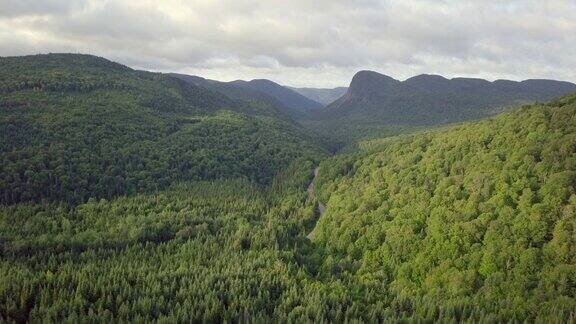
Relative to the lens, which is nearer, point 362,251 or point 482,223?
point 482,223

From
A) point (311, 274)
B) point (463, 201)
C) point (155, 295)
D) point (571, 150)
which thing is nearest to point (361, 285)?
point (311, 274)

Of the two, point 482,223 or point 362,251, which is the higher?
point 482,223

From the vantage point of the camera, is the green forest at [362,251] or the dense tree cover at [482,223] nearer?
the green forest at [362,251]

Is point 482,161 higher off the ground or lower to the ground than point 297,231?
higher

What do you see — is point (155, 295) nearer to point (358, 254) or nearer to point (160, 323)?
point (160, 323)

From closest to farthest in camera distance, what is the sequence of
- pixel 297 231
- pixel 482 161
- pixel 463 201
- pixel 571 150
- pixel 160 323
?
pixel 160 323
pixel 571 150
pixel 463 201
pixel 482 161
pixel 297 231

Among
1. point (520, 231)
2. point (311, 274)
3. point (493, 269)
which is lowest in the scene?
point (311, 274)

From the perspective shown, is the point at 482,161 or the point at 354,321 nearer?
the point at 354,321

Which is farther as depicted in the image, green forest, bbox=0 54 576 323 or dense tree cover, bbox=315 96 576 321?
dense tree cover, bbox=315 96 576 321
